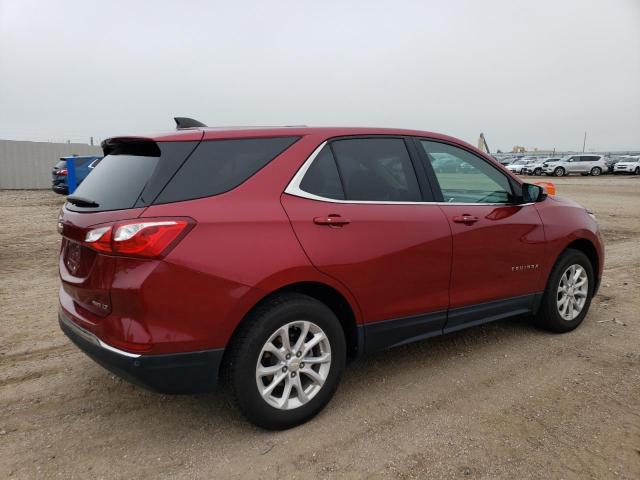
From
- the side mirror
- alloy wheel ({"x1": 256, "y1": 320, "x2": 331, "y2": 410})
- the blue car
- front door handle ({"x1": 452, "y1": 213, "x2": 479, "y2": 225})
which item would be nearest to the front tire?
alloy wheel ({"x1": 256, "y1": 320, "x2": 331, "y2": 410})

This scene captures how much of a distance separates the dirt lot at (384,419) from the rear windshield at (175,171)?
129 cm

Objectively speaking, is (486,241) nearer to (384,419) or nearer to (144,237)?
(384,419)

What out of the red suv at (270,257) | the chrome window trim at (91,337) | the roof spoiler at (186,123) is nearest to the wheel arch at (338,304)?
the red suv at (270,257)

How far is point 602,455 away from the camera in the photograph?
2646 mm

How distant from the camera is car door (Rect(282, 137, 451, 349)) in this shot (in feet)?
9.39

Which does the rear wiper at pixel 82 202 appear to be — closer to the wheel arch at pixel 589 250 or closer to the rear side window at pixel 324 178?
the rear side window at pixel 324 178

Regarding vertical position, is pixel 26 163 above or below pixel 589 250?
below

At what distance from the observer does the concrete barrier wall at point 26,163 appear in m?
23.2

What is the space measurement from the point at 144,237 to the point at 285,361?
1.01 meters

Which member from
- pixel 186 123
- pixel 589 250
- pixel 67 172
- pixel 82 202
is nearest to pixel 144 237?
pixel 82 202

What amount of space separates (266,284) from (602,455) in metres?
1.97

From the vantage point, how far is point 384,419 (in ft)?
9.92

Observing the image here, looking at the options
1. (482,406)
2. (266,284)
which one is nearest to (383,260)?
(266,284)

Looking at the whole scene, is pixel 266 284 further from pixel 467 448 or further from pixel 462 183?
pixel 462 183
